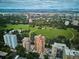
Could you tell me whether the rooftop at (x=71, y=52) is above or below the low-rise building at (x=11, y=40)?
below

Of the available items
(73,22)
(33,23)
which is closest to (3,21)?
(33,23)

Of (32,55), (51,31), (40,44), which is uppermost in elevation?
(51,31)

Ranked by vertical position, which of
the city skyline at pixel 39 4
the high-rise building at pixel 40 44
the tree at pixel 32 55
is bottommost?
the tree at pixel 32 55

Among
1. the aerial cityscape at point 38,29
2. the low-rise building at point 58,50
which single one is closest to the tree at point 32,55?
the aerial cityscape at point 38,29

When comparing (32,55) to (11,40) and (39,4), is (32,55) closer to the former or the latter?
(11,40)

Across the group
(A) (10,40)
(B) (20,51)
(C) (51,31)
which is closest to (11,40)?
(A) (10,40)

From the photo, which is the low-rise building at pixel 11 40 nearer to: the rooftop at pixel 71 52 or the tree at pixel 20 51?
the tree at pixel 20 51

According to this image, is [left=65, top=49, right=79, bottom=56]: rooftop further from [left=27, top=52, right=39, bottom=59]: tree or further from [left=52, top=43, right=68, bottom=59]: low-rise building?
[left=27, top=52, right=39, bottom=59]: tree
